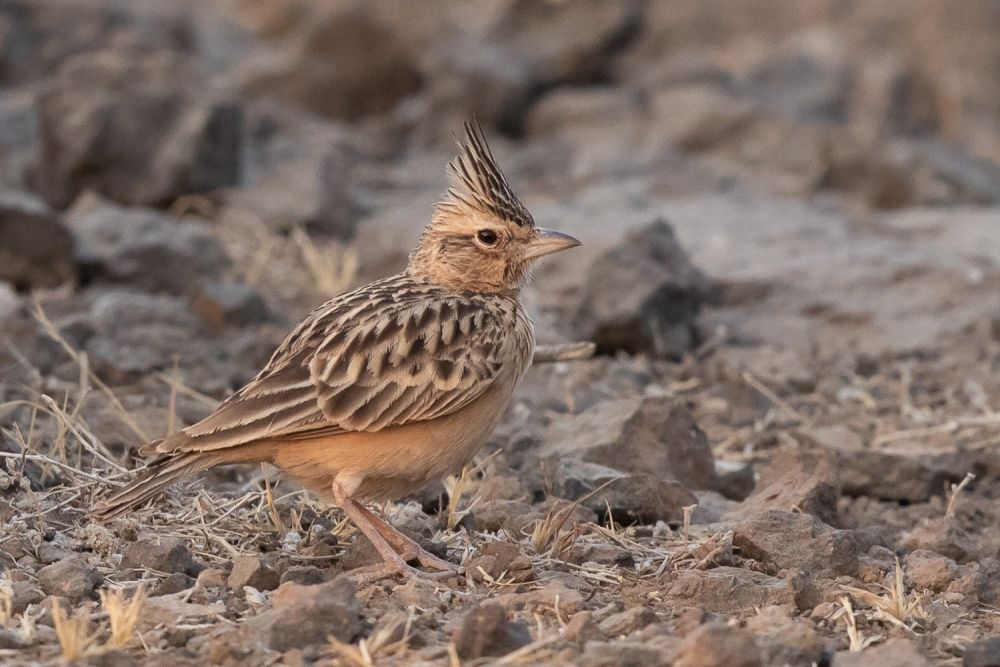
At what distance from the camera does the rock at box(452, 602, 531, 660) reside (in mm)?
4328

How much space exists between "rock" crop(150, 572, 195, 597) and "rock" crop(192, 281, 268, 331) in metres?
4.09

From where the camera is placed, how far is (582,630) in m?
4.51

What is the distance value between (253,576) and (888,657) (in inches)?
76.9

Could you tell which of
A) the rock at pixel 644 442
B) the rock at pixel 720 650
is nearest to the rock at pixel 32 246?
the rock at pixel 644 442

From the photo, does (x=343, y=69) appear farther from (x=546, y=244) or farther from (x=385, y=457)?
(x=385, y=457)

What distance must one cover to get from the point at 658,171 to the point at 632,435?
700cm

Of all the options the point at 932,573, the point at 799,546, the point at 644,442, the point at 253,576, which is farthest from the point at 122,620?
the point at 644,442

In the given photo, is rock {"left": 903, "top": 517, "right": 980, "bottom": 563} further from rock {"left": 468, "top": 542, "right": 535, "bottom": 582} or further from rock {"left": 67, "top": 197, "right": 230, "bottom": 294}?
rock {"left": 67, "top": 197, "right": 230, "bottom": 294}

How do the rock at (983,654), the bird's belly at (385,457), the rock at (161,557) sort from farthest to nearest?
the bird's belly at (385,457)
the rock at (161,557)
the rock at (983,654)

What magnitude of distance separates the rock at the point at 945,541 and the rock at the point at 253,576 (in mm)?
2537

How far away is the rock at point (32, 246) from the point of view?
A: 9.47m

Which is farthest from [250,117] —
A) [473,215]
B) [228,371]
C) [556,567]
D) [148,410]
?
[556,567]

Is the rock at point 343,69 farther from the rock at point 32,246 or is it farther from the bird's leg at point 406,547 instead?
the bird's leg at point 406,547

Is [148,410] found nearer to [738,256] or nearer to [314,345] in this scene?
[314,345]
